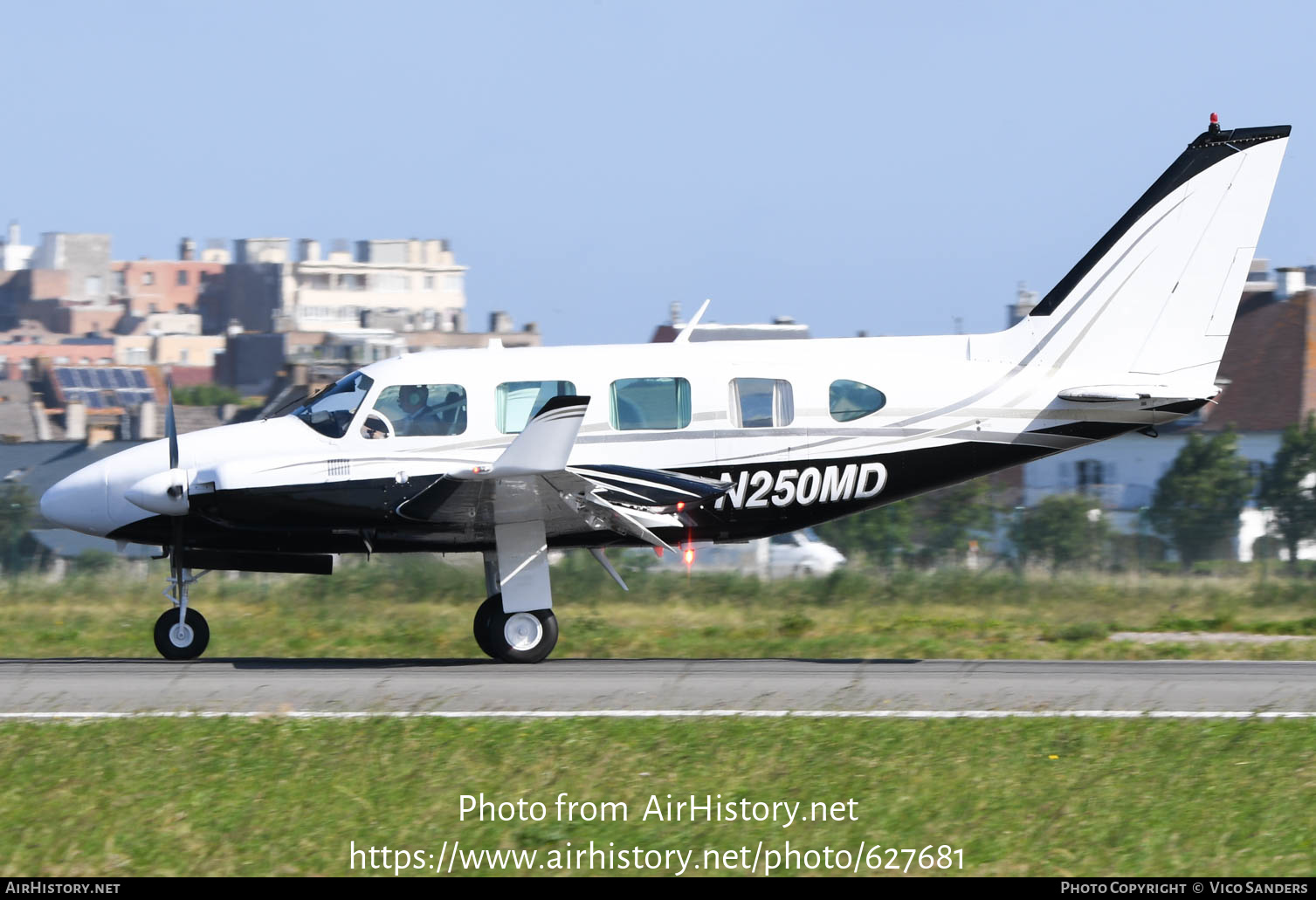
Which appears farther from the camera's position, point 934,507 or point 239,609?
point 934,507

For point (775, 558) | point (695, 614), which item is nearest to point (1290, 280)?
point (775, 558)

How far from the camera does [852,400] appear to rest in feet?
51.6

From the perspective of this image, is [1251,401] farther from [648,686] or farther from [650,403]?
[648,686]

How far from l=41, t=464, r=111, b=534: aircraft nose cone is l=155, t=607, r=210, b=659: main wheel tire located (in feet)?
3.74

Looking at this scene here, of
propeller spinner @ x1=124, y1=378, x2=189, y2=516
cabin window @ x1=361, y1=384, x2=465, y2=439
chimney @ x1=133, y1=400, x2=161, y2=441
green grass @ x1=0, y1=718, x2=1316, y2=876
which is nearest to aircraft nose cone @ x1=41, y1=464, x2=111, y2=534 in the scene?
propeller spinner @ x1=124, y1=378, x2=189, y2=516

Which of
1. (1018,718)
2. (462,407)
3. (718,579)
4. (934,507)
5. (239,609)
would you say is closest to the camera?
(1018,718)

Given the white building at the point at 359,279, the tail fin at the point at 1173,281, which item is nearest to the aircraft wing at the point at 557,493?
the tail fin at the point at 1173,281

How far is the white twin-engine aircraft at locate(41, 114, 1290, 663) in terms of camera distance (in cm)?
1498

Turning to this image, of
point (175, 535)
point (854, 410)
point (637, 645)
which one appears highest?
point (854, 410)

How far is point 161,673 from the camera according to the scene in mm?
14281

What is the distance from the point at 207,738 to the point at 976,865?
5426mm

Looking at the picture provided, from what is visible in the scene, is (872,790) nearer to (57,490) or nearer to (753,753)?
(753,753)

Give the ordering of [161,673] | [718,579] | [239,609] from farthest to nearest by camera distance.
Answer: [718,579] < [239,609] < [161,673]

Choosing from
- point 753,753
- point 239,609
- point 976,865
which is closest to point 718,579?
point 239,609
